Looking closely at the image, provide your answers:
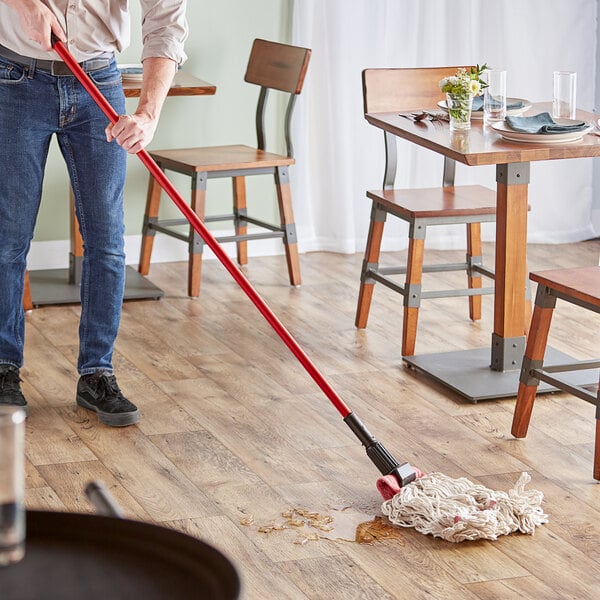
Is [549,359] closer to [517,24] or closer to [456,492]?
[456,492]

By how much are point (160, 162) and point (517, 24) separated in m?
1.75

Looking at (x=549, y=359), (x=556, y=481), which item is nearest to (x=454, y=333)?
(x=549, y=359)

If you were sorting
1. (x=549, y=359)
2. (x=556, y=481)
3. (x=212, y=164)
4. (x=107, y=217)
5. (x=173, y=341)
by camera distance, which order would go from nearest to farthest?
(x=556, y=481) → (x=107, y=217) → (x=549, y=359) → (x=173, y=341) → (x=212, y=164)

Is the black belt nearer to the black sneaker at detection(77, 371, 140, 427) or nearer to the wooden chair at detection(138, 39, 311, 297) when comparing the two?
the black sneaker at detection(77, 371, 140, 427)

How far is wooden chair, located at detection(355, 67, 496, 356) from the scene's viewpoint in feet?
11.5

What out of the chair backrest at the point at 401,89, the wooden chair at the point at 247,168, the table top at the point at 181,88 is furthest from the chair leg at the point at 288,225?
the chair backrest at the point at 401,89

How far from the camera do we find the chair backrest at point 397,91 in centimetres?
361

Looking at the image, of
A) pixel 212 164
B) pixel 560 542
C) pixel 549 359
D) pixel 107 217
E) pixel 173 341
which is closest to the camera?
pixel 560 542

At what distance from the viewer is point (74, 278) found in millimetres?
4262

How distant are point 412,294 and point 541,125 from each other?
69 centimetres

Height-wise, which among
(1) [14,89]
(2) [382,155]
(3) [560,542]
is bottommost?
(3) [560,542]

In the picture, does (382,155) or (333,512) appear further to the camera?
(382,155)

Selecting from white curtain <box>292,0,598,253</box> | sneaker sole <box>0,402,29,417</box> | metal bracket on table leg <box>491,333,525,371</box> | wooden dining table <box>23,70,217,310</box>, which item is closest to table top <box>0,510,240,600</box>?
sneaker sole <box>0,402,29,417</box>

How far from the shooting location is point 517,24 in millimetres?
4992
